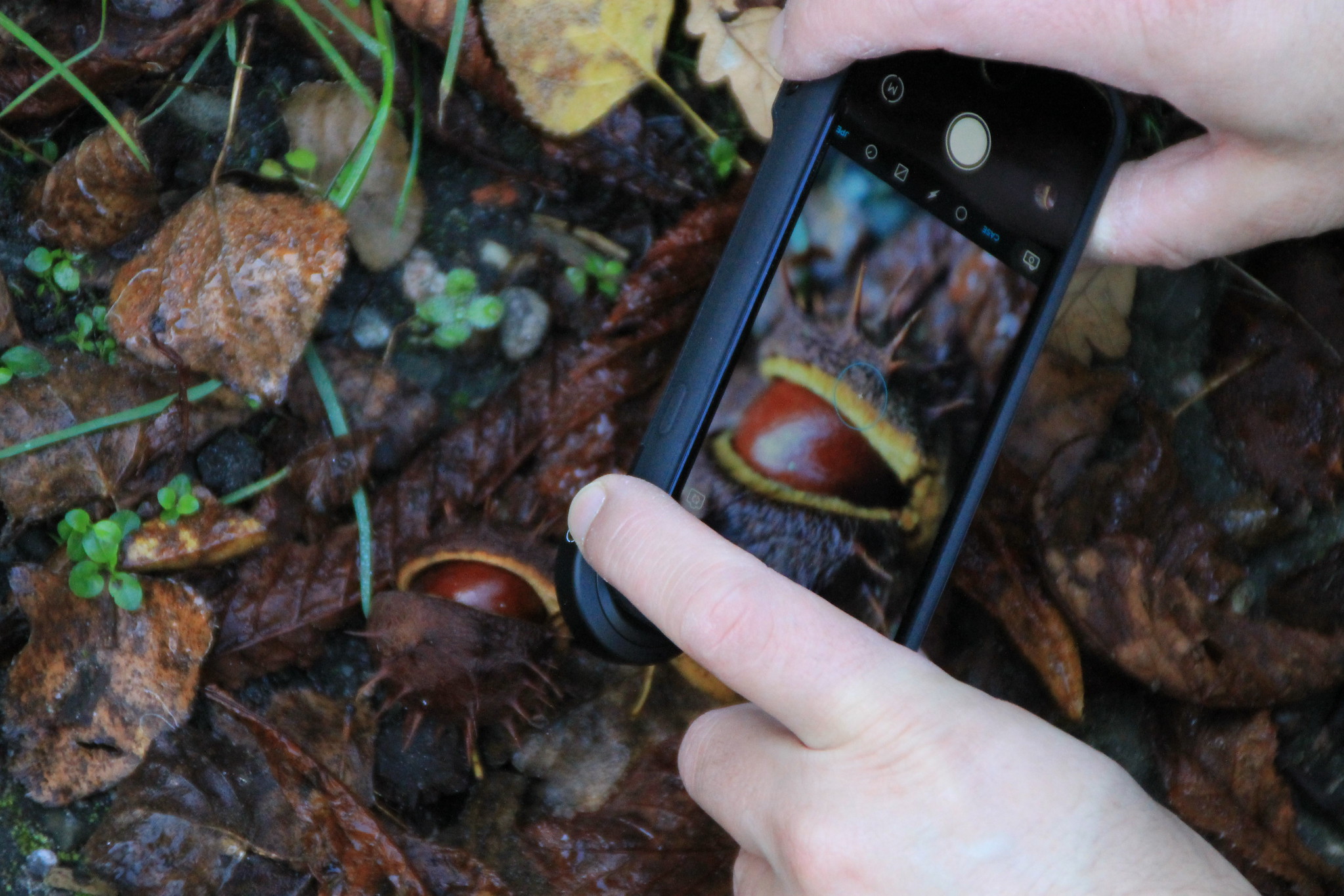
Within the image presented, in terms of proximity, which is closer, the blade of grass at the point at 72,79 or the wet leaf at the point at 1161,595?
the blade of grass at the point at 72,79

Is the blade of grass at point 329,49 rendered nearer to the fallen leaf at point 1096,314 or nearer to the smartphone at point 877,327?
the smartphone at point 877,327

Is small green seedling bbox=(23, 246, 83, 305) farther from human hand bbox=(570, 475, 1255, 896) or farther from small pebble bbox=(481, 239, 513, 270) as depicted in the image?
human hand bbox=(570, 475, 1255, 896)

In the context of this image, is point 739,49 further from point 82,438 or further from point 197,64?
point 82,438

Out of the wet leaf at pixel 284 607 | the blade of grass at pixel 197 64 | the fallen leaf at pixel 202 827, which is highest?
the blade of grass at pixel 197 64

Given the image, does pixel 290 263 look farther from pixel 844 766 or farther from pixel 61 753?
pixel 844 766

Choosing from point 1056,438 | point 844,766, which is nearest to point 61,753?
point 844,766

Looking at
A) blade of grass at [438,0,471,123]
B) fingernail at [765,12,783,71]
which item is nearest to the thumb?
fingernail at [765,12,783,71]

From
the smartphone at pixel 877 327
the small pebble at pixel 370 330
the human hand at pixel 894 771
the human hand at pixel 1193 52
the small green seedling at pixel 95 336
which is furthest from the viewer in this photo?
the small pebble at pixel 370 330

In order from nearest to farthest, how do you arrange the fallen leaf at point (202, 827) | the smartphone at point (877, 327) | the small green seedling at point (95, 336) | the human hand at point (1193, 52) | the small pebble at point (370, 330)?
1. the human hand at point (1193, 52)
2. the smartphone at point (877, 327)
3. the fallen leaf at point (202, 827)
4. the small green seedling at point (95, 336)
5. the small pebble at point (370, 330)

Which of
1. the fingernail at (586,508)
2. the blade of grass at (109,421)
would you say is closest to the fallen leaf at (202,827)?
the blade of grass at (109,421)
